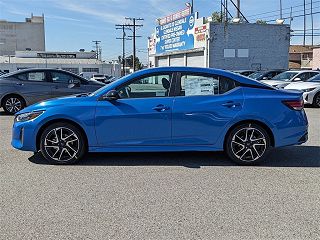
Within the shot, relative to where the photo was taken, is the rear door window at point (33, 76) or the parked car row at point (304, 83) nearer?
the rear door window at point (33, 76)

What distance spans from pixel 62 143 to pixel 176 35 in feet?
101

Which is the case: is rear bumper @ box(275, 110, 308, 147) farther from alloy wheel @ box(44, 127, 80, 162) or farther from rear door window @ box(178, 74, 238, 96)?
alloy wheel @ box(44, 127, 80, 162)

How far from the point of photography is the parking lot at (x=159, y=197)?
3496 mm

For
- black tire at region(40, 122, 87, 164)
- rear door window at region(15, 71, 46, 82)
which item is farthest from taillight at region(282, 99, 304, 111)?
rear door window at region(15, 71, 46, 82)

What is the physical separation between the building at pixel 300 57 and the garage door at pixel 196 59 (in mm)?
30285

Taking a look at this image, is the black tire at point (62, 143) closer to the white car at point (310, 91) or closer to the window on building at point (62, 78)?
the window on building at point (62, 78)

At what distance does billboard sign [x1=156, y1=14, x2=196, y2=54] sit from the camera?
106 feet

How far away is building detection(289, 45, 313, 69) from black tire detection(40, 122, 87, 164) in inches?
2209

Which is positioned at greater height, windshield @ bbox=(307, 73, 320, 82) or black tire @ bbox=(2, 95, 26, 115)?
windshield @ bbox=(307, 73, 320, 82)

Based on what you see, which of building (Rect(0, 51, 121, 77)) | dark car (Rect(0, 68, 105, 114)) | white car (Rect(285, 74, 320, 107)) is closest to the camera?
dark car (Rect(0, 68, 105, 114))

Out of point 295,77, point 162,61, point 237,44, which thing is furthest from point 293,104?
point 162,61

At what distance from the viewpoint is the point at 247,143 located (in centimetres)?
569

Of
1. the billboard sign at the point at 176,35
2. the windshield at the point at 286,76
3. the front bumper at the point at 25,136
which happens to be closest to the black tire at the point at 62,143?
the front bumper at the point at 25,136

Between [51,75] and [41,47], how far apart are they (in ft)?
371
